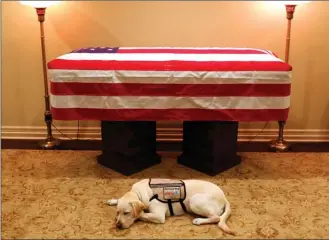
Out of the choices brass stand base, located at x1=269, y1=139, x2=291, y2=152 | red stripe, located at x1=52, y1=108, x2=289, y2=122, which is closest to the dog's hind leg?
red stripe, located at x1=52, y1=108, x2=289, y2=122

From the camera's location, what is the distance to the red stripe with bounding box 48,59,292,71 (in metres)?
2.42

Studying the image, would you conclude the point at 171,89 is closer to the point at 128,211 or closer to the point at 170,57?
the point at 170,57

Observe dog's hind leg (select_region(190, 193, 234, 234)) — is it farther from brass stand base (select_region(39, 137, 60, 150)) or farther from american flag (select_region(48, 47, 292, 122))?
brass stand base (select_region(39, 137, 60, 150))

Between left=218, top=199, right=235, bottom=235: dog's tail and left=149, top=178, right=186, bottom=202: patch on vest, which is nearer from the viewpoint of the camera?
left=218, top=199, right=235, bottom=235: dog's tail

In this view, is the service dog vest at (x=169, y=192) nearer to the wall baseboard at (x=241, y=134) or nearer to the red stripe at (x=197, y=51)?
the red stripe at (x=197, y=51)

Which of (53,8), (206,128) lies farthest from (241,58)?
(53,8)

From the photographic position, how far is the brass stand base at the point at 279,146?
3174 mm

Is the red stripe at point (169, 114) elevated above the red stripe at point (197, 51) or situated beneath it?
situated beneath

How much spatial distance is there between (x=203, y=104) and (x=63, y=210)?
3.12ft

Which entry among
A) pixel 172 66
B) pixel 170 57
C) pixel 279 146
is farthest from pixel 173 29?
pixel 279 146

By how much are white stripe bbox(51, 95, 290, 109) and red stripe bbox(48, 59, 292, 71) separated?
0.16 metres

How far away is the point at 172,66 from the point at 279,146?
1211mm

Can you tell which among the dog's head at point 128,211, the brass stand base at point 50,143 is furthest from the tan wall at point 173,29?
the dog's head at point 128,211

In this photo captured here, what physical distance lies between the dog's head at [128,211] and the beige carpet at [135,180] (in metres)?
0.04
